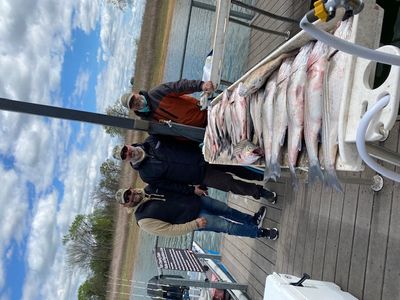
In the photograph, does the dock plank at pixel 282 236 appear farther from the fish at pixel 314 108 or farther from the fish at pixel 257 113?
the fish at pixel 314 108

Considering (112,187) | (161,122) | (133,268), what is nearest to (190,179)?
(161,122)

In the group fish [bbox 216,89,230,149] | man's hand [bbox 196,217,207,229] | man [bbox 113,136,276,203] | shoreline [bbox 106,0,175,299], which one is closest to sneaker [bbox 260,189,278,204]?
man [bbox 113,136,276,203]

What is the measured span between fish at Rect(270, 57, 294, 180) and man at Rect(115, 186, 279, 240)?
72.2 inches

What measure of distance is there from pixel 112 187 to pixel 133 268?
672 centimetres

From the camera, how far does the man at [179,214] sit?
3.78 metres

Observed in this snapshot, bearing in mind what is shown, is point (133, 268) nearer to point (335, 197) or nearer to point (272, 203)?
point (272, 203)

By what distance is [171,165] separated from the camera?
379 cm

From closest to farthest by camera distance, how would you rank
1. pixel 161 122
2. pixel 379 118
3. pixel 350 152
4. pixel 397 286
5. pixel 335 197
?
1. pixel 379 118
2. pixel 350 152
3. pixel 397 286
4. pixel 335 197
5. pixel 161 122

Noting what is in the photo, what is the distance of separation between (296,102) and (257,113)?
59 cm

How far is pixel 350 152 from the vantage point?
4.90ft

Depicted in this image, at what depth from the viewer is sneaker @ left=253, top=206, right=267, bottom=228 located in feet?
14.6

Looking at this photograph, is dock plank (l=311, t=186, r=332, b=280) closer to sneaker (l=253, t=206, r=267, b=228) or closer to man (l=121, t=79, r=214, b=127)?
sneaker (l=253, t=206, r=267, b=228)

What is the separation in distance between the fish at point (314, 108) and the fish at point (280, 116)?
25 cm

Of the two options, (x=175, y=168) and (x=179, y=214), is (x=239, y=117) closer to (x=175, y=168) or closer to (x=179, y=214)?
(x=175, y=168)
